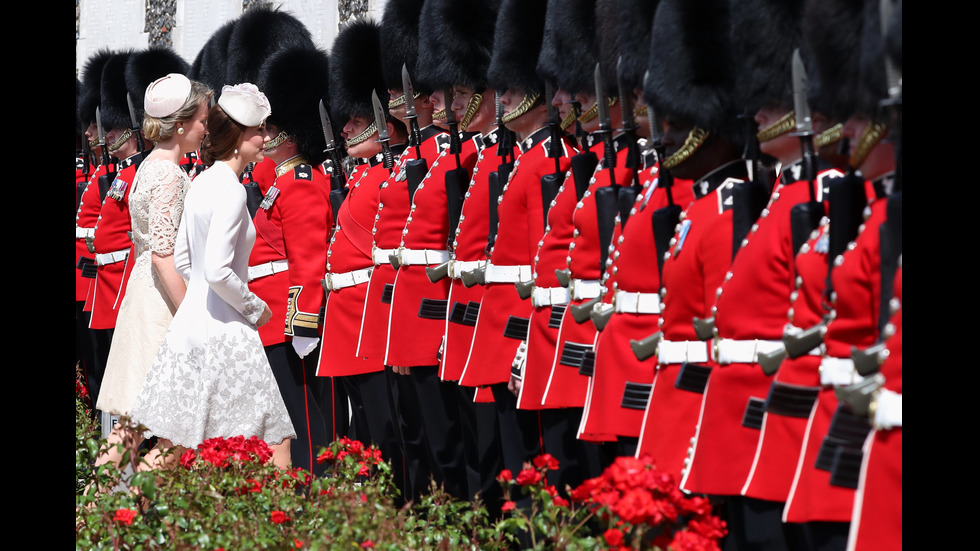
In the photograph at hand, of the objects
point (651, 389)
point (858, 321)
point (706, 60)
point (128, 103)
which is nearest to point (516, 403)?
point (651, 389)

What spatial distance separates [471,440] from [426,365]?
0.37m

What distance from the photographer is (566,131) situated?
4832 millimetres

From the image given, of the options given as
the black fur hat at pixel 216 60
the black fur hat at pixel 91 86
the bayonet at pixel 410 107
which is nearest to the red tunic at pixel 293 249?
the bayonet at pixel 410 107

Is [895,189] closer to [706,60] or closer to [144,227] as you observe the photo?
[706,60]

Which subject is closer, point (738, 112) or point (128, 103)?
point (738, 112)

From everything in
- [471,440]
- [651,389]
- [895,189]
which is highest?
[895,189]

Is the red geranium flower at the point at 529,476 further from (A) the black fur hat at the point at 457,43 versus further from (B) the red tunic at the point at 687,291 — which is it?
(A) the black fur hat at the point at 457,43

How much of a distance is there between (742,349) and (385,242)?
9.34ft

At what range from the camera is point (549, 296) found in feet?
14.9

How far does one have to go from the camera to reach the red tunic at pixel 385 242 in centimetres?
589

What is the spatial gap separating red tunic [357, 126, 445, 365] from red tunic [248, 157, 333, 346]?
0.50 m

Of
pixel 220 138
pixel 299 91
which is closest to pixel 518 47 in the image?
pixel 220 138

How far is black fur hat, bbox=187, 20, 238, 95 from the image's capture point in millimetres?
8555

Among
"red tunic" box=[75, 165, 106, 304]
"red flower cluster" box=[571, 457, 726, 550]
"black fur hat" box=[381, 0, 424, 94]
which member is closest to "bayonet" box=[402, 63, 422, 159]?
"black fur hat" box=[381, 0, 424, 94]
